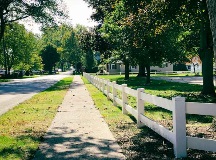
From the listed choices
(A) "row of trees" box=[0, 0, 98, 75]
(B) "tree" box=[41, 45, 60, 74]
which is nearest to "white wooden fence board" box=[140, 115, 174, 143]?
(A) "row of trees" box=[0, 0, 98, 75]

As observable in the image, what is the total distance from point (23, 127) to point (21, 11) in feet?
122

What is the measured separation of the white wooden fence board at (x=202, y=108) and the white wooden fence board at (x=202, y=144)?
48cm

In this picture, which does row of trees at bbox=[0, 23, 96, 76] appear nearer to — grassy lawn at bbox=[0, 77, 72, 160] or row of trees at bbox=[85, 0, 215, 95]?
row of trees at bbox=[85, 0, 215, 95]

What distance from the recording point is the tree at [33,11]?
42656 mm

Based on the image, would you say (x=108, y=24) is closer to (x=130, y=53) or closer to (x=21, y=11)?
(x=130, y=53)

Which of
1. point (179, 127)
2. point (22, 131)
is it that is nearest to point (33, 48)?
point (22, 131)

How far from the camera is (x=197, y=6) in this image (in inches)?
522

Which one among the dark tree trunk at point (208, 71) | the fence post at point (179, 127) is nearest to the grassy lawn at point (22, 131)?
the fence post at point (179, 127)

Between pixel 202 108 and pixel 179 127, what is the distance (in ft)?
2.04

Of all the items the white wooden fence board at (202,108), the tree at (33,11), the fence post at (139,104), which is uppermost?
the tree at (33,11)

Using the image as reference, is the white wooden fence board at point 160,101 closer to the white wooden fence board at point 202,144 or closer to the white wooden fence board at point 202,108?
the white wooden fence board at point 202,108

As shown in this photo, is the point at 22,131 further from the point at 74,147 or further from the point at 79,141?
the point at 74,147

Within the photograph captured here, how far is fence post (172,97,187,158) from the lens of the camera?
567 centimetres

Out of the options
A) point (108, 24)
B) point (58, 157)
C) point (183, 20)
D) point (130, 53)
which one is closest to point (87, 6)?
point (108, 24)
